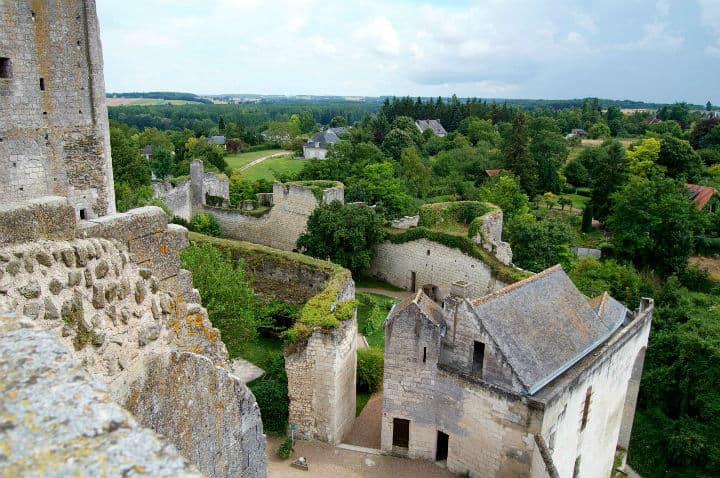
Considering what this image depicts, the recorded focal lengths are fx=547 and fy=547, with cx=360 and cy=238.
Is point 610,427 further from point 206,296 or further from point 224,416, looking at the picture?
point 224,416

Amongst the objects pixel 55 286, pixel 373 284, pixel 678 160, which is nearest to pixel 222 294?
pixel 55 286

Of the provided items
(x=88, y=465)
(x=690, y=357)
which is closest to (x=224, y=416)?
(x=88, y=465)

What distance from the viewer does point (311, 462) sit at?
14477 millimetres

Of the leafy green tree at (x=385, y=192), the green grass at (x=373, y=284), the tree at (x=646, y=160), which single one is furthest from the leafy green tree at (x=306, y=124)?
the green grass at (x=373, y=284)

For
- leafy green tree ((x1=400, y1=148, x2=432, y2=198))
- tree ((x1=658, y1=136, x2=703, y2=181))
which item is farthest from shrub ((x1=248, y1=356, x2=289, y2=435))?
tree ((x1=658, y1=136, x2=703, y2=181))

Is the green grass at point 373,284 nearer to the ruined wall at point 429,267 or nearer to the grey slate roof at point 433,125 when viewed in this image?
the ruined wall at point 429,267

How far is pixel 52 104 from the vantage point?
535 inches

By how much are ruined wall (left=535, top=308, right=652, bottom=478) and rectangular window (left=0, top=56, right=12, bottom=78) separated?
1407 cm

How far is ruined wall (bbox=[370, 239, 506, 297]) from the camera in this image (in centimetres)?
2545

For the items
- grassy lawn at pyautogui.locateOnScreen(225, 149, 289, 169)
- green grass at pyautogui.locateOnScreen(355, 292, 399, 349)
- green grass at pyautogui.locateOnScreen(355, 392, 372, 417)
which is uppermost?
grassy lawn at pyautogui.locateOnScreen(225, 149, 289, 169)

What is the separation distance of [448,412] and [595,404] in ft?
13.5

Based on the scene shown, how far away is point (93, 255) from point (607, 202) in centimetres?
4294

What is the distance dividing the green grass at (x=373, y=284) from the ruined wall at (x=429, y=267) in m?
0.23

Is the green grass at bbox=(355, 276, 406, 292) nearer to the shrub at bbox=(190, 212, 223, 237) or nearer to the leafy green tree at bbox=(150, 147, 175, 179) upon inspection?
the shrub at bbox=(190, 212, 223, 237)
